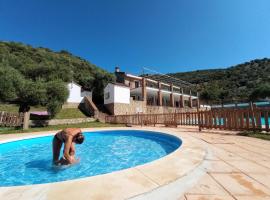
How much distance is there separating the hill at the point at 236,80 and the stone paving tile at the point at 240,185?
161 ft

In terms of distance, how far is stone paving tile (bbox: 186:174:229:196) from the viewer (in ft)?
6.79

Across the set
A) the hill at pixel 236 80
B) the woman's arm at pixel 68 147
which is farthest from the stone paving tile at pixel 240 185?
→ the hill at pixel 236 80

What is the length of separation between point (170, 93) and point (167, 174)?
104ft

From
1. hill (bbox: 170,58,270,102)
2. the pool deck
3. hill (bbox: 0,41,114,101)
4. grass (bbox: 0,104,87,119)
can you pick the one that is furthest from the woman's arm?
hill (bbox: 170,58,270,102)

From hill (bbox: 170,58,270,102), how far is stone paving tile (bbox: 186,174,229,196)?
162 feet

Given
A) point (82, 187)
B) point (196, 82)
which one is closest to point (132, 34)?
point (82, 187)

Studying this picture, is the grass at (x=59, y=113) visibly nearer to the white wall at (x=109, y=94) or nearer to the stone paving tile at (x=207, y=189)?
the white wall at (x=109, y=94)

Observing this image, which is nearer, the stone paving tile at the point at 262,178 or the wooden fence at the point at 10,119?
the stone paving tile at the point at 262,178

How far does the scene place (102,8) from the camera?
17.4 metres

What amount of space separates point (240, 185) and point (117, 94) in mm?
22330

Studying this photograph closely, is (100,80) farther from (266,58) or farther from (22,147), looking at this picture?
(266,58)

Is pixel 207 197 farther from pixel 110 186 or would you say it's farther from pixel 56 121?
pixel 56 121

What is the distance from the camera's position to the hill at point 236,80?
48.3 meters

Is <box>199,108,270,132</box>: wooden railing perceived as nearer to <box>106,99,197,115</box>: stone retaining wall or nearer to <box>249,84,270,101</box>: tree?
<box>106,99,197,115</box>: stone retaining wall
